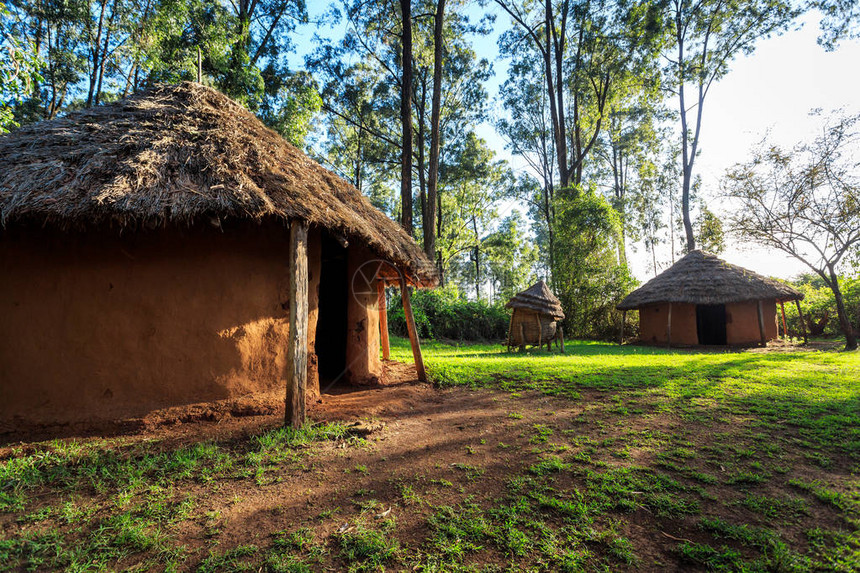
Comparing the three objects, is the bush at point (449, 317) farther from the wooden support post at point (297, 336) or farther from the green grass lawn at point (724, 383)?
the wooden support post at point (297, 336)

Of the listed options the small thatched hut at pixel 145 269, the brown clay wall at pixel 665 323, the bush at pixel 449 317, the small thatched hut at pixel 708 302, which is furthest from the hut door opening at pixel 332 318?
the brown clay wall at pixel 665 323

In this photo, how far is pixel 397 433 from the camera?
411 cm

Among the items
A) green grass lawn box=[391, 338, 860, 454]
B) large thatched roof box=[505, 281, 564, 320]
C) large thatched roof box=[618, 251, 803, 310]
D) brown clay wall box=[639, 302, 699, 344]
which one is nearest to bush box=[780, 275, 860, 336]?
large thatched roof box=[618, 251, 803, 310]

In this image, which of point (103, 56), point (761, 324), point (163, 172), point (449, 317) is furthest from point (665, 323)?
point (103, 56)

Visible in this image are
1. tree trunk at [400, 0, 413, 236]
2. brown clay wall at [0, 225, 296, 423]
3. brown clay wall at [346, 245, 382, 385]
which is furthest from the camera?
tree trunk at [400, 0, 413, 236]

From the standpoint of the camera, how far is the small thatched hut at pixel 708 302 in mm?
12734

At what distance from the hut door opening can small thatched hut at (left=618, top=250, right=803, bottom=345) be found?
11.7 metres

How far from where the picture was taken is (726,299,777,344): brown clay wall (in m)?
12.8

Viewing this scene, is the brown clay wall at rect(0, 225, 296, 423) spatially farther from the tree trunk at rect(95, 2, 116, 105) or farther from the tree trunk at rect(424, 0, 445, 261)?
the tree trunk at rect(95, 2, 116, 105)

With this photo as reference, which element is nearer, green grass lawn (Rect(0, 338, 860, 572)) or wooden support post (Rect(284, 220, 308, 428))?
green grass lawn (Rect(0, 338, 860, 572))

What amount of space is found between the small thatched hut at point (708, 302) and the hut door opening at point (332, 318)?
Result: 11.7 m

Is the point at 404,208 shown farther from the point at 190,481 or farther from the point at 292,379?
the point at 190,481

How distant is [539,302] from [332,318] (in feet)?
19.6

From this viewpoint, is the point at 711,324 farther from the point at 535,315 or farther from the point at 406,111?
the point at 406,111
